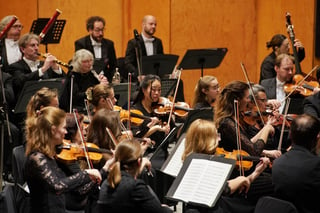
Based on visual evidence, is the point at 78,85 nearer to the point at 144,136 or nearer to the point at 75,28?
the point at 144,136

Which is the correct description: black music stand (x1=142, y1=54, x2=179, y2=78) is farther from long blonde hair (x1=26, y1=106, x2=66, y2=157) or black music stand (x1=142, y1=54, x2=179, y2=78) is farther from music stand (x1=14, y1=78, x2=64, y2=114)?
long blonde hair (x1=26, y1=106, x2=66, y2=157)

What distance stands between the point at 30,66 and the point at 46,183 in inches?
116

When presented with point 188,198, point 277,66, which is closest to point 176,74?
point 277,66

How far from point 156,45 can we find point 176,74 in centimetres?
81

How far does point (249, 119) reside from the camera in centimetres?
552

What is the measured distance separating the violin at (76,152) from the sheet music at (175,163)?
0.41 meters

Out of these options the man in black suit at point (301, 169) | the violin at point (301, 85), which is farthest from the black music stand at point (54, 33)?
the man in black suit at point (301, 169)

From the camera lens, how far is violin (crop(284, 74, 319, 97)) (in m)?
6.72

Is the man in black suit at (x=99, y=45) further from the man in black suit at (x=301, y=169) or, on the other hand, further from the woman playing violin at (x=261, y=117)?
the man in black suit at (x=301, y=169)

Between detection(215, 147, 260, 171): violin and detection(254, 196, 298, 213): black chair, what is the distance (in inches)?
29.6

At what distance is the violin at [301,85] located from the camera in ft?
22.0

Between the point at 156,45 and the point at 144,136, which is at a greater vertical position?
the point at 156,45

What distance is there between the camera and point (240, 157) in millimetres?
4598

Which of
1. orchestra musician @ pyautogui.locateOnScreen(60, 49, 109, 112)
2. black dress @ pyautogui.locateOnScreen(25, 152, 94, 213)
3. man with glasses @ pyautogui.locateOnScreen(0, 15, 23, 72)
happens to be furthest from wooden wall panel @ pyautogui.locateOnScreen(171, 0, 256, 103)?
black dress @ pyautogui.locateOnScreen(25, 152, 94, 213)
